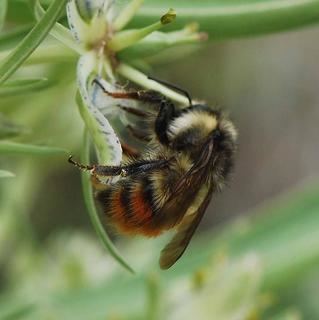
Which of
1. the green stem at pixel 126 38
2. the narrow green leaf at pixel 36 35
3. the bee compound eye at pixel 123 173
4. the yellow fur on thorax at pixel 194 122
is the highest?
the green stem at pixel 126 38

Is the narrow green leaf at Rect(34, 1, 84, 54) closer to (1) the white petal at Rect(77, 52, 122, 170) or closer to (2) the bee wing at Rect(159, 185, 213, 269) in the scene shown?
(1) the white petal at Rect(77, 52, 122, 170)

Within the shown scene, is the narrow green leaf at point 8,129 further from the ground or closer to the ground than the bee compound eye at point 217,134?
further from the ground

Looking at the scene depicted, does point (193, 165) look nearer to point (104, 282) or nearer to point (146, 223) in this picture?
point (146, 223)

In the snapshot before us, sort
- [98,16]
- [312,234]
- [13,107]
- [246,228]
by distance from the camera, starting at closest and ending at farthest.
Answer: [98,16]
[13,107]
[312,234]
[246,228]

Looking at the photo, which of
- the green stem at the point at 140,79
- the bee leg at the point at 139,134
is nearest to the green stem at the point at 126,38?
the green stem at the point at 140,79

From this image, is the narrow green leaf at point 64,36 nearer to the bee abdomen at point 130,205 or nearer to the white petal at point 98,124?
the white petal at point 98,124

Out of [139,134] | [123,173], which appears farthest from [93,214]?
[139,134]

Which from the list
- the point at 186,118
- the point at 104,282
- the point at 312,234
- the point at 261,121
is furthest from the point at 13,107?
the point at 261,121
